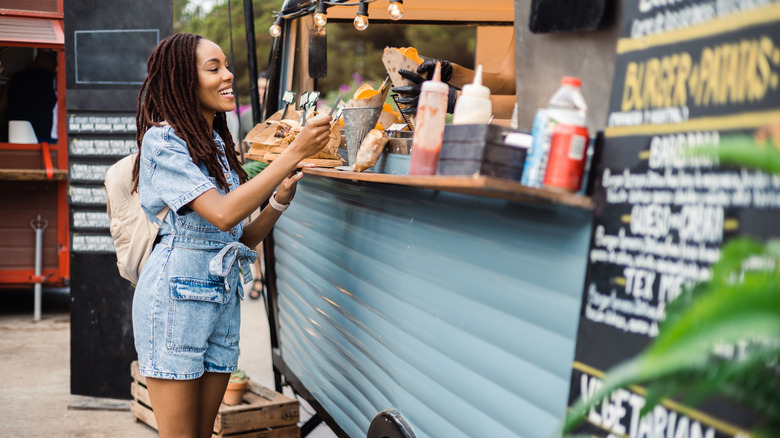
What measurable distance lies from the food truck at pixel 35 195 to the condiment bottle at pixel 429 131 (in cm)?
590

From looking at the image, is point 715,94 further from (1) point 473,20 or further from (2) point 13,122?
(2) point 13,122

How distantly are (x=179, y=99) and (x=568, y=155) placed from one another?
63.1 inches

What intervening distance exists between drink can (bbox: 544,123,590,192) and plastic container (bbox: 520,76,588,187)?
0.06 ft

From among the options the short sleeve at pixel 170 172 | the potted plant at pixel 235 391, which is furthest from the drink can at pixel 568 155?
the potted plant at pixel 235 391

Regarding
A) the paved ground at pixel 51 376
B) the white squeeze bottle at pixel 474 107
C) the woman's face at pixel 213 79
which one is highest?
the woman's face at pixel 213 79

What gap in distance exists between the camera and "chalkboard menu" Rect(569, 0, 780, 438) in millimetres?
1167

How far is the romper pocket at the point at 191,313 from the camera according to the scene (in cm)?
254

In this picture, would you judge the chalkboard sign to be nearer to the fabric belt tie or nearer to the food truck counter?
the food truck counter

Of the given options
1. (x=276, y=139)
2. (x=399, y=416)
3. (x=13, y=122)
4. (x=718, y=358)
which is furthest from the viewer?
(x=13, y=122)

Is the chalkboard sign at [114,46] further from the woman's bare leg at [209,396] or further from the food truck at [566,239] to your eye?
the woman's bare leg at [209,396]

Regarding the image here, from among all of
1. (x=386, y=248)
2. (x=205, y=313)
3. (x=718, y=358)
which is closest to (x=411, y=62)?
(x=386, y=248)

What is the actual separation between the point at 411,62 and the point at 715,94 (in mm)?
1574

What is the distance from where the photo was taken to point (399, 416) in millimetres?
2518

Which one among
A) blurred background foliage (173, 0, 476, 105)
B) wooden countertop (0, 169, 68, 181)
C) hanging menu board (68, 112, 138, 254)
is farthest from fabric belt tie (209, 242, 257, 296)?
blurred background foliage (173, 0, 476, 105)
